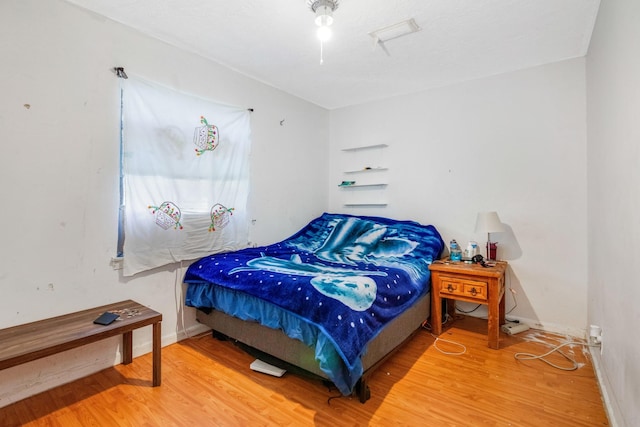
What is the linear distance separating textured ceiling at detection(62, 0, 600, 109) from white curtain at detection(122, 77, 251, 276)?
18.1 inches

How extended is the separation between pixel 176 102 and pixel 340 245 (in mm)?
1979

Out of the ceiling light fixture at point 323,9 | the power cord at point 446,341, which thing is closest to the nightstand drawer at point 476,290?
the power cord at point 446,341

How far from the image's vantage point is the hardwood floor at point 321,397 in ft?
5.18

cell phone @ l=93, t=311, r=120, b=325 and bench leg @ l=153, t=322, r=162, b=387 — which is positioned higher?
cell phone @ l=93, t=311, r=120, b=325

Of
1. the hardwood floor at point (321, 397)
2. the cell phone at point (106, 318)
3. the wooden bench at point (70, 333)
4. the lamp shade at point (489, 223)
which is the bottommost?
the hardwood floor at point (321, 397)

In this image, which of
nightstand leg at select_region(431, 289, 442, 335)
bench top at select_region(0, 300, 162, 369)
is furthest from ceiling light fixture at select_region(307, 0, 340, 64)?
nightstand leg at select_region(431, 289, 442, 335)

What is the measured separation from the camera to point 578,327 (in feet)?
8.35

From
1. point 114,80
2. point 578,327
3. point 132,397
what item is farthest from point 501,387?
point 114,80

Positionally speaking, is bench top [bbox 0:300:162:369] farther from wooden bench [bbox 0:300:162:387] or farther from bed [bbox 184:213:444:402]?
bed [bbox 184:213:444:402]

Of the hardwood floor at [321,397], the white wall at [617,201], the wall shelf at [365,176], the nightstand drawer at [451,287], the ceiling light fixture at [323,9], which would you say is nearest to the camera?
the white wall at [617,201]

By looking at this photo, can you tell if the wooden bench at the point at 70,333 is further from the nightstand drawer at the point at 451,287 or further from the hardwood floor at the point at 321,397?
the nightstand drawer at the point at 451,287

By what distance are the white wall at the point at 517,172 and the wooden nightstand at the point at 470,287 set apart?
36cm

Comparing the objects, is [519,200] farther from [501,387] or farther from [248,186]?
[248,186]

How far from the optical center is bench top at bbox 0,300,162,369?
1469 mm
